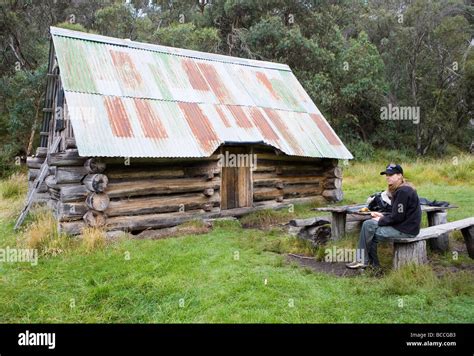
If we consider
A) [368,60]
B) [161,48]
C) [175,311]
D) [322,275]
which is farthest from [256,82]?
[368,60]

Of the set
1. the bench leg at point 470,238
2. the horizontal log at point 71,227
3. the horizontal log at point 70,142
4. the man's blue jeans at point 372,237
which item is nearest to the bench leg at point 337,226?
the man's blue jeans at point 372,237

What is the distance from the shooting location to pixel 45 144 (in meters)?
14.1

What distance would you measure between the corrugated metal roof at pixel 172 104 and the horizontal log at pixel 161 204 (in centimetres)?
123

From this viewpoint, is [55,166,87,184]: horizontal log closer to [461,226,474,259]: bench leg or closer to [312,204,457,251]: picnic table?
[312,204,457,251]: picnic table

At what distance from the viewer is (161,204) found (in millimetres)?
10758

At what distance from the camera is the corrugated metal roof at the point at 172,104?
10.1 meters

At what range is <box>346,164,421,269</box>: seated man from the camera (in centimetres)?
659

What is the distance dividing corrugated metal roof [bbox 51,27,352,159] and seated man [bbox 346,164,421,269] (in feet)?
16.8

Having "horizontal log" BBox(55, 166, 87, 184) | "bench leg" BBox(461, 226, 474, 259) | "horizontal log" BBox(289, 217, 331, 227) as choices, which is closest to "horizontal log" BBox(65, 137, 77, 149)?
"horizontal log" BBox(55, 166, 87, 184)

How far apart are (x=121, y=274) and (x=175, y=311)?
1.78 meters

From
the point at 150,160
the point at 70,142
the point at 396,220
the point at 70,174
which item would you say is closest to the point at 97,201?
the point at 70,174

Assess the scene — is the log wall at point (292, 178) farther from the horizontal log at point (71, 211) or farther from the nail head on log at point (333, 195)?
the horizontal log at point (71, 211)

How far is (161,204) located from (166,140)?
1588 millimetres
